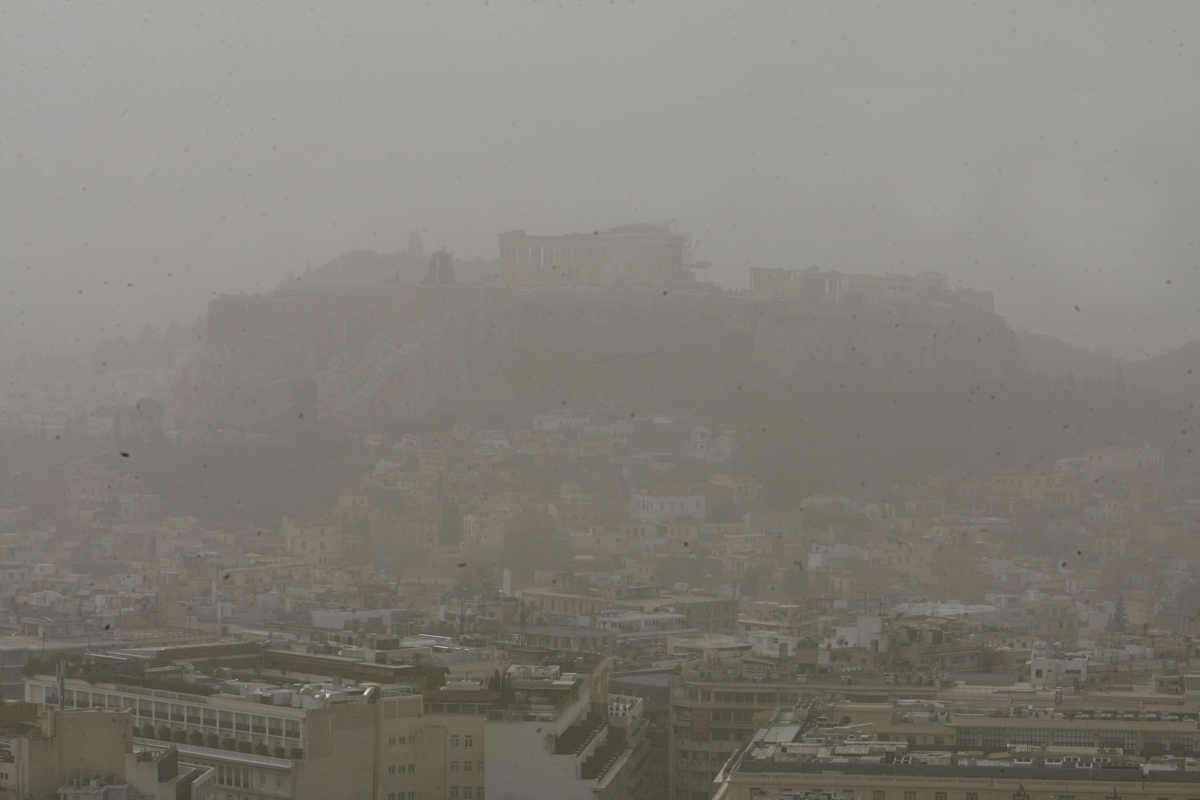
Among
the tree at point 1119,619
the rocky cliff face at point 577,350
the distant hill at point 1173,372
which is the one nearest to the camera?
the tree at point 1119,619

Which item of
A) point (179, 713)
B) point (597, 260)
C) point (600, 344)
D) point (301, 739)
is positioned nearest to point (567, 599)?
point (179, 713)

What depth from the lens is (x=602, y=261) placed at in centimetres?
4416

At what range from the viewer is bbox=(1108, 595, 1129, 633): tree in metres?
22.7

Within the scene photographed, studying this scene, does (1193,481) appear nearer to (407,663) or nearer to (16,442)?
(16,442)

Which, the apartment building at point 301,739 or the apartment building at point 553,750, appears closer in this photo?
A: the apartment building at point 301,739

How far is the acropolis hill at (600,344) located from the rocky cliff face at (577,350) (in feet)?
0.12

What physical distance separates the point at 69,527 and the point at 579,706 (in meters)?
19.6

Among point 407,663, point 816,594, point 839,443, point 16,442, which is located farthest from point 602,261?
point 407,663

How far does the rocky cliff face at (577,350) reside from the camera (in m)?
40.8

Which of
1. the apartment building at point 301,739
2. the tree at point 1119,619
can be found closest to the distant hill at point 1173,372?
the tree at point 1119,619

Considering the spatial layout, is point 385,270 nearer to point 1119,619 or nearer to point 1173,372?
point 1173,372

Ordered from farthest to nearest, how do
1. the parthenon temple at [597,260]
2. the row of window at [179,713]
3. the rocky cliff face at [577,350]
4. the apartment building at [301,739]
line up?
the parthenon temple at [597,260] → the rocky cliff face at [577,350] → the row of window at [179,713] → the apartment building at [301,739]

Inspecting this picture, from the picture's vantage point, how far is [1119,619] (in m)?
23.3

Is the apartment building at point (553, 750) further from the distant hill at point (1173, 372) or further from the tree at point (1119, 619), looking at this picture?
the distant hill at point (1173, 372)
